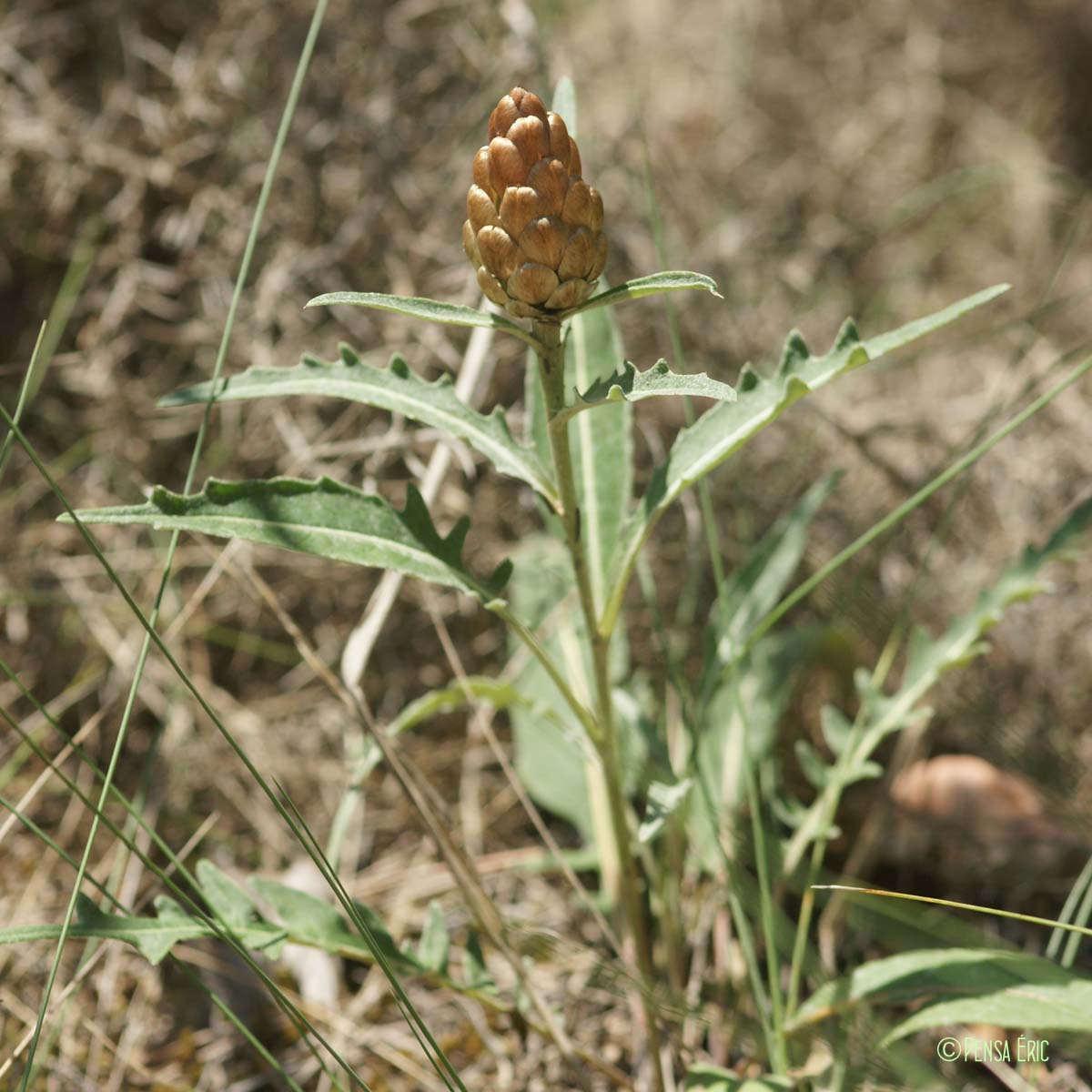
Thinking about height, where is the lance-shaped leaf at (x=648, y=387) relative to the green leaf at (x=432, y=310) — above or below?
below

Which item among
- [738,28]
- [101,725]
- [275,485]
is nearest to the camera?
[275,485]

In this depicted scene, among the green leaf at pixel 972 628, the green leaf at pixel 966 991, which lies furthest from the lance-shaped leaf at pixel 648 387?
the green leaf at pixel 966 991

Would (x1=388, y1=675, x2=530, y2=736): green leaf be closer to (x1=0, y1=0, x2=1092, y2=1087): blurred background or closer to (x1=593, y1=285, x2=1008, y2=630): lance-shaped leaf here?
(x1=593, y1=285, x2=1008, y2=630): lance-shaped leaf

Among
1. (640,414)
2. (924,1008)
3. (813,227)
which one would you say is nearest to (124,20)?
(640,414)

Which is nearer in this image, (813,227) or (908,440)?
(908,440)

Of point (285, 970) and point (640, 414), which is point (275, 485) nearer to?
point (285, 970)

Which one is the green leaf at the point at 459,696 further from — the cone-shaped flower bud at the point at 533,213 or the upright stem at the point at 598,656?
the cone-shaped flower bud at the point at 533,213
